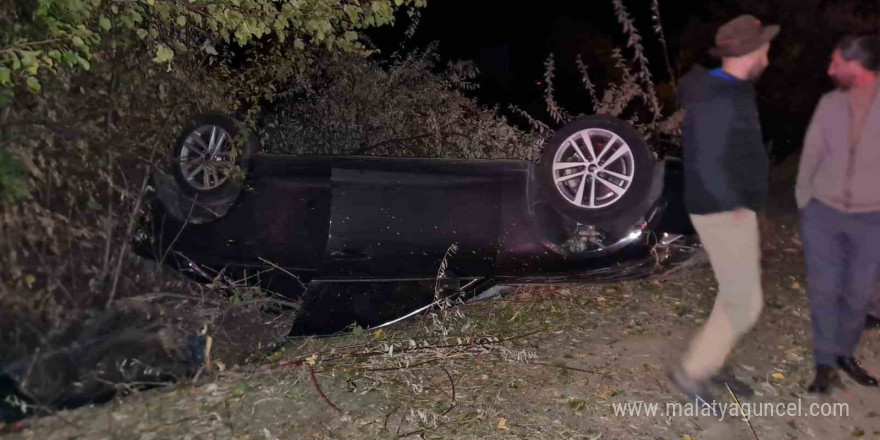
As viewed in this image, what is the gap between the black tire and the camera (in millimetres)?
4961

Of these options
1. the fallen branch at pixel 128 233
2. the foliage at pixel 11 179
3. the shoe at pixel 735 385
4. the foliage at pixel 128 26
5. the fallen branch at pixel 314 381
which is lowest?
the fallen branch at pixel 314 381

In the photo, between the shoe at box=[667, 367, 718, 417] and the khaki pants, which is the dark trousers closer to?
the khaki pants

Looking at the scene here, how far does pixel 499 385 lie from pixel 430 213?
1.30 meters

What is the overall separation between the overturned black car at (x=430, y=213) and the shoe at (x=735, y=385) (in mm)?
1010

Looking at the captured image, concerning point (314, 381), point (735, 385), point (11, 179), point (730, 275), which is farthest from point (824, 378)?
point (11, 179)

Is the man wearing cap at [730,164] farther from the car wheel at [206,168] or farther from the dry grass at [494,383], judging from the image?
the car wheel at [206,168]

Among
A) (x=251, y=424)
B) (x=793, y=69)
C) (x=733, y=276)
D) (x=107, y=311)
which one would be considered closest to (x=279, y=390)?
(x=251, y=424)

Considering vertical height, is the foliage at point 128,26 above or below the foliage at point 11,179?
above

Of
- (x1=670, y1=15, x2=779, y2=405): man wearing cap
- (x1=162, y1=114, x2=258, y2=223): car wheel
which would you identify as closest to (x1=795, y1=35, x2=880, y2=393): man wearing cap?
(x1=670, y1=15, x2=779, y2=405): man wearing cap

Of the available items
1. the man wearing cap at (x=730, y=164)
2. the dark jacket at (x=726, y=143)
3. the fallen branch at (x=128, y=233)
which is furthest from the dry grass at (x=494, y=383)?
the dark jacket at (x=726, y=143)

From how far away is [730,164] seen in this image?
11.7 ft

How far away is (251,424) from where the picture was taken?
3.80 m

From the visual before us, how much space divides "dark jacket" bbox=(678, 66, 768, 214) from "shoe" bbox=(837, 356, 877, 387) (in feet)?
3.69

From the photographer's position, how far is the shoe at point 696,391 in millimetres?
3930
